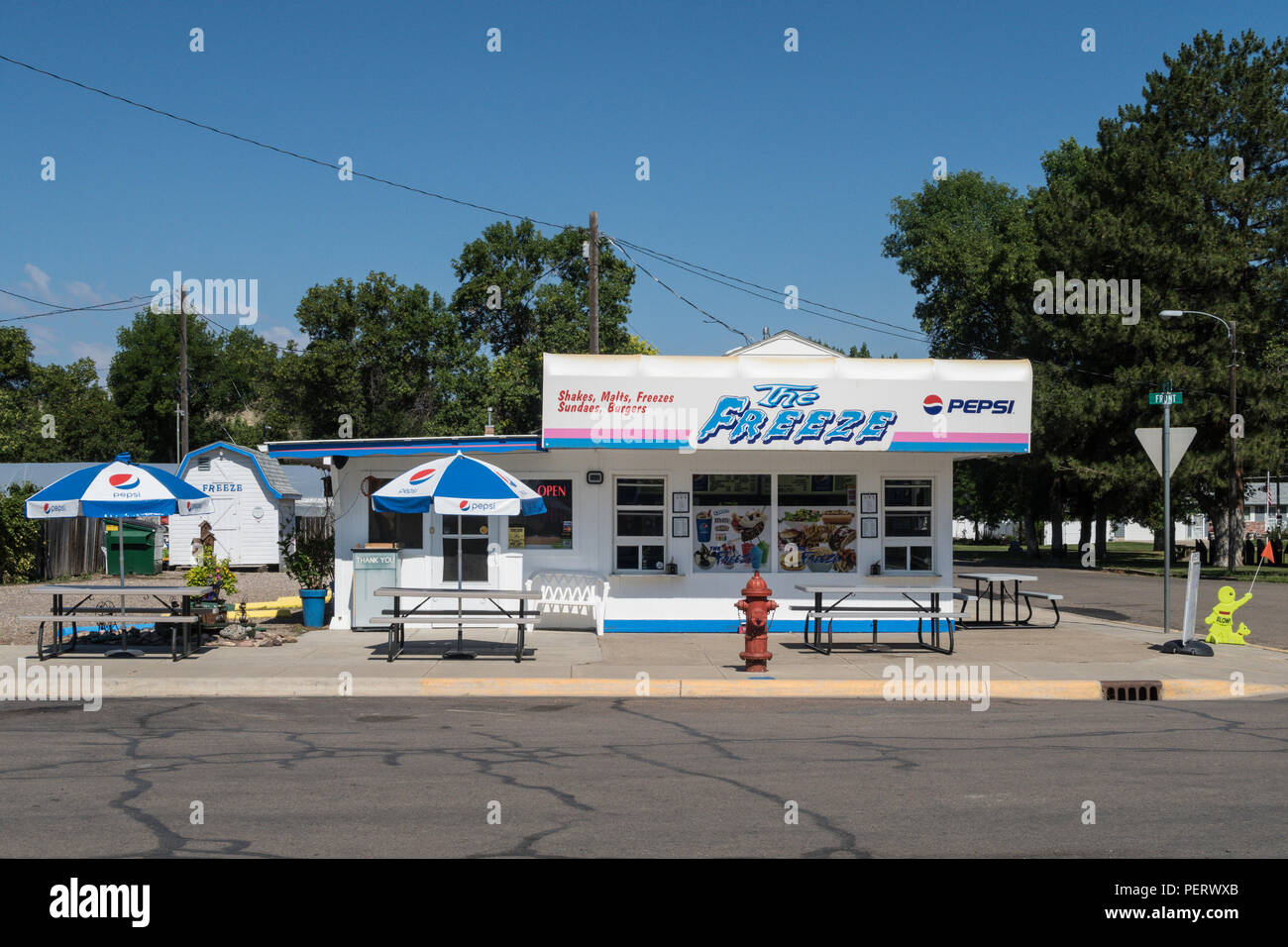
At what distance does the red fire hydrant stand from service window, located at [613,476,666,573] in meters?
4.25

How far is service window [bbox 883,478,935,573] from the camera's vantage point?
1800 centimetres

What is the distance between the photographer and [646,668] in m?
13.8

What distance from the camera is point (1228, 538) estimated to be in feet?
137

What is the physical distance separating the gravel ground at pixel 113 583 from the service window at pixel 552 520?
410 centimetres

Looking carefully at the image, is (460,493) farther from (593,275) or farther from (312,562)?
(593,275)

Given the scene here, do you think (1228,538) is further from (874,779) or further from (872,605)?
(874,779)

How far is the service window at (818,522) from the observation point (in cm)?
1794

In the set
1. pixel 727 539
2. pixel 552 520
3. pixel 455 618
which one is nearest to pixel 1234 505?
pixel 727 539

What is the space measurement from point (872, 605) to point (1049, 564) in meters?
34.6

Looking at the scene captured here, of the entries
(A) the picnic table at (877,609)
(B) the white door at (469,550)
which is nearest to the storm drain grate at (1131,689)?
(A) the picnic table at (877,609)

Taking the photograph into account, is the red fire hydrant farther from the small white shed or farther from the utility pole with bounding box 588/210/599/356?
the small white shed

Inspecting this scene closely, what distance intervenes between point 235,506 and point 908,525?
84.2 ft

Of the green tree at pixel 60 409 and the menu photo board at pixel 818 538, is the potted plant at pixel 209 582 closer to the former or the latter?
the menu photo board at pixel 818 538

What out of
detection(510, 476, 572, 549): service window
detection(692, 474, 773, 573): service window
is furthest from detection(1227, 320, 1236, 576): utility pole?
detection(510, 476, 572, 549): service window
